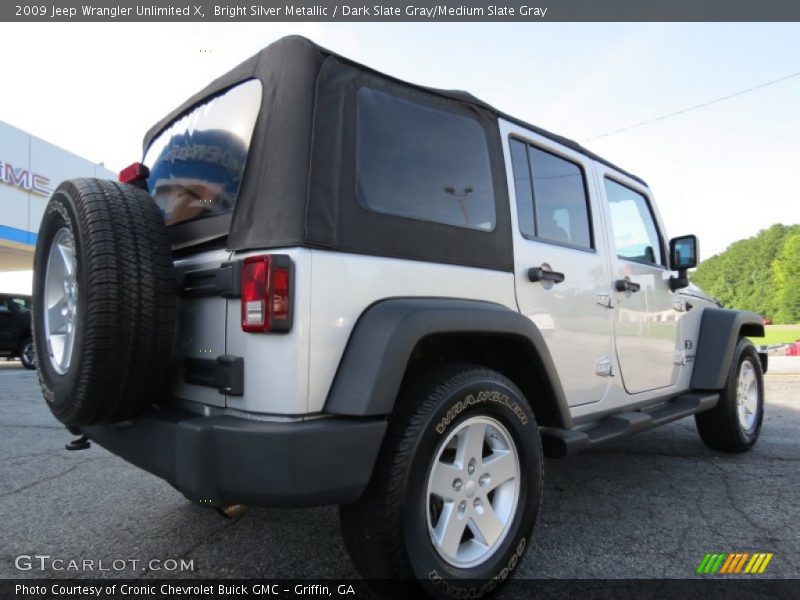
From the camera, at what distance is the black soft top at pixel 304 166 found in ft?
5.76

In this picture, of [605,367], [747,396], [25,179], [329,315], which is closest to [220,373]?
[329,315]

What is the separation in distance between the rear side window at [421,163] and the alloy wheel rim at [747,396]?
3.00 meters

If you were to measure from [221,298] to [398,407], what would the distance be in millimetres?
725

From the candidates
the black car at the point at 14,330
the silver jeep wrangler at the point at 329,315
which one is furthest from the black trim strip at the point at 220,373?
the black car at the point at 14,330

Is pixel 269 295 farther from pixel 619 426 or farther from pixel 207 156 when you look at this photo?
pixel 619 426

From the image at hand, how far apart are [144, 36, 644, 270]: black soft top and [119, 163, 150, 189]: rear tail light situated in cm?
56

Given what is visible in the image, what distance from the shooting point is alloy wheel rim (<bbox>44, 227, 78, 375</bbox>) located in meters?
2.01

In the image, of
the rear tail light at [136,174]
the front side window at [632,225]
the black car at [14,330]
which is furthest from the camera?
the black car at [14,330]

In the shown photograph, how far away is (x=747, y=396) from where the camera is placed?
4.27 meters

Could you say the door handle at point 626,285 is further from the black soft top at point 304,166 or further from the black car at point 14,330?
the black car at point 14,330

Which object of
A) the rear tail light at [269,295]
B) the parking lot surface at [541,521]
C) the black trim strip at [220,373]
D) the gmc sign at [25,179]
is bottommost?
the parking lot surface at [541,521]

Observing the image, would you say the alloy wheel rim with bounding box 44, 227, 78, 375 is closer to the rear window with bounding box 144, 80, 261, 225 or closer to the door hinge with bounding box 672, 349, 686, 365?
the rear window with bounding box 144, 80, 261, 225

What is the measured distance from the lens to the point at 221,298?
187 cm

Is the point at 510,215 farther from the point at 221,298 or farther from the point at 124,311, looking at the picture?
the point at 124,311
